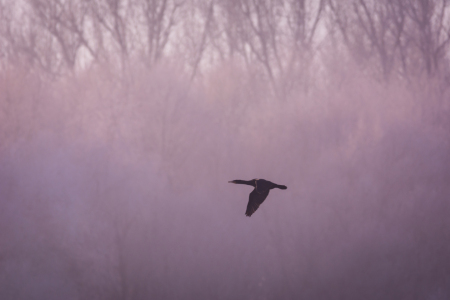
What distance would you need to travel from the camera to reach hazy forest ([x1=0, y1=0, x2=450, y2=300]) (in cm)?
1681

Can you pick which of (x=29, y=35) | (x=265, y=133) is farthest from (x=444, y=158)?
(x=29, y=35)

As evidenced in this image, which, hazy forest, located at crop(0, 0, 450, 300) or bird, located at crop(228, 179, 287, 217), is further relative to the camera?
hazy forest, located at crop(0, 0, 450, 300)

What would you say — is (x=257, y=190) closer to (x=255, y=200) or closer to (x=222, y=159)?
(x=255, y=200)

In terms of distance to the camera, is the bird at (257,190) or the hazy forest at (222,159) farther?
the hazy forest at (222,159)

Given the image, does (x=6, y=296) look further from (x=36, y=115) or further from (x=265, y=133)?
(x=265, y=133)

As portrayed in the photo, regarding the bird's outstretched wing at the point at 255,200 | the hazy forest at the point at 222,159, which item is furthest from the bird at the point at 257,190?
the hazy forest at the point at 222,159

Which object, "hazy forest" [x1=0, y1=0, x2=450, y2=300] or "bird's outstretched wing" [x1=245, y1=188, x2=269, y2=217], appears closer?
"bird's outstretched wing" [x1=245, y1=188, x2=269, y2=217]

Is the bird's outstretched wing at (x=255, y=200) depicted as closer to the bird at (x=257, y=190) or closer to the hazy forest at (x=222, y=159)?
the bird at (x=257, y=190)

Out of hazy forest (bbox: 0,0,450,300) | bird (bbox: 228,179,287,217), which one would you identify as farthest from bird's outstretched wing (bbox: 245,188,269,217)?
hazy forest (bbox: 0,0,450,300)

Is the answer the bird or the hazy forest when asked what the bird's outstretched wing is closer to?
the bird

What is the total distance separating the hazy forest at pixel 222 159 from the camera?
16812 millimetres

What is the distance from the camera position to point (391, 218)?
17.4 metres

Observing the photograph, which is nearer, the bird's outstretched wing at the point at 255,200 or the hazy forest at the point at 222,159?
the bird's outstretched wing at the point at 255,200

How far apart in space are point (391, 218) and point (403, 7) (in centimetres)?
818
